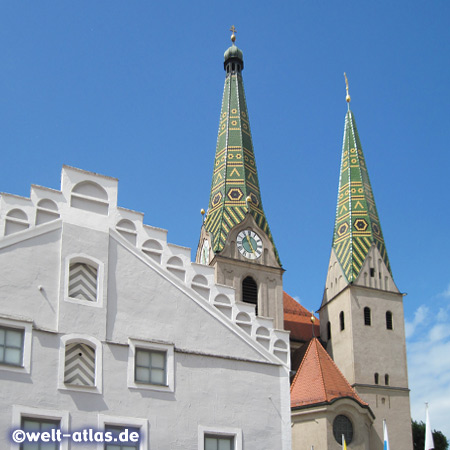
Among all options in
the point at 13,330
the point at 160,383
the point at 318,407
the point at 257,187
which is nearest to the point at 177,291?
the point at 160,383

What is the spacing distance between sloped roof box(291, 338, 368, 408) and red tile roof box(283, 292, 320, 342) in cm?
650

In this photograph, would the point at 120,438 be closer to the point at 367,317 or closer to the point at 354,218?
the point at 367,317

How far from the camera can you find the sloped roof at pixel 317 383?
108ft

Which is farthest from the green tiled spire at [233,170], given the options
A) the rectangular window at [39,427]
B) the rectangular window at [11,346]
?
the rectangular window at [39,427]

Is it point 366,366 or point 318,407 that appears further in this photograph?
point 366,366

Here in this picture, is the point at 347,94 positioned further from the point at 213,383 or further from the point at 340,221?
the point at 213,383

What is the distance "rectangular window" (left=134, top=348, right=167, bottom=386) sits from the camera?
15805mm

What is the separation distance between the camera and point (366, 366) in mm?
38344

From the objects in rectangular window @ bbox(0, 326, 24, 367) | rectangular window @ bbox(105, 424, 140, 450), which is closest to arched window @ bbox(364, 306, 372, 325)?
rectangular window @ bbox(105, 424, 140, 450)

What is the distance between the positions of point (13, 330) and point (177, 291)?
355 cm

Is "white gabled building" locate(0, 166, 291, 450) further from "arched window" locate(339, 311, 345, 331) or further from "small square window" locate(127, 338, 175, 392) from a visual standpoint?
"arched window" locate(339, 311, 345, 331)

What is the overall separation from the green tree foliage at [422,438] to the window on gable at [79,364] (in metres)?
36.0

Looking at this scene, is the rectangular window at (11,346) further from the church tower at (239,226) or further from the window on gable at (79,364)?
the church tower at (239,226)

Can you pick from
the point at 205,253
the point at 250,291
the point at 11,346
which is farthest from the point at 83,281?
the point at 205,253
